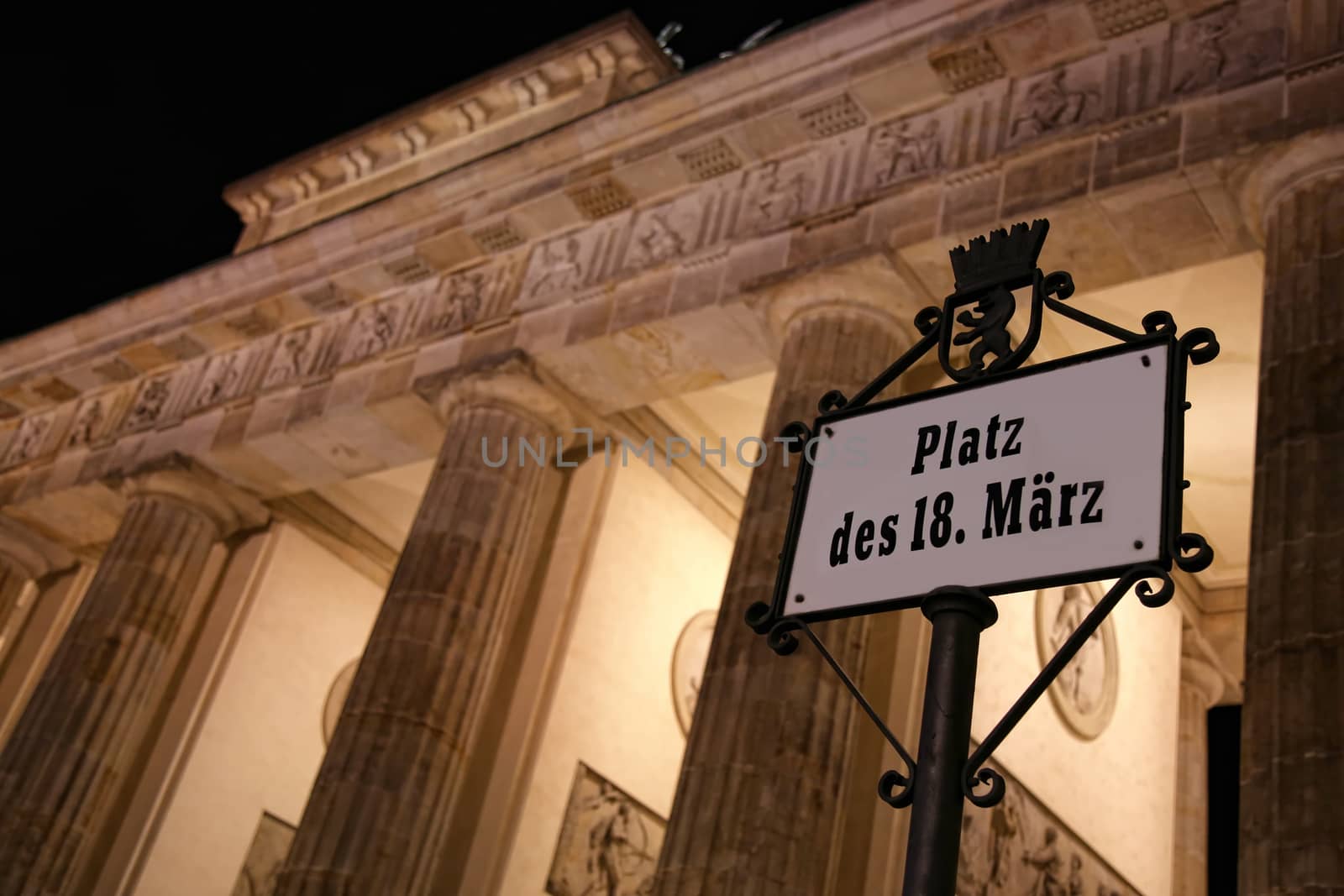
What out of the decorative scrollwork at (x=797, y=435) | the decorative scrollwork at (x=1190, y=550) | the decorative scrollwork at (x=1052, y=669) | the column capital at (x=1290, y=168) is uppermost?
the column capital at (x=1290, y=168)

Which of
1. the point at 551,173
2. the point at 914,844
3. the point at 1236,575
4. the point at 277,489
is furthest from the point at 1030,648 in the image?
the point at 914,844

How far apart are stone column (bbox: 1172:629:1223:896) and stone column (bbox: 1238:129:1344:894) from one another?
8877mm

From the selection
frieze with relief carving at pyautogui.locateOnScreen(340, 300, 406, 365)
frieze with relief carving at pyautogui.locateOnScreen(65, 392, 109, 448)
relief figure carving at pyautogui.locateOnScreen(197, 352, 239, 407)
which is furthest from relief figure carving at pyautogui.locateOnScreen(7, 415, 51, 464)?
frieze with relief carving at pyautogui.locateOnScreen(340, 300, 406, 365)

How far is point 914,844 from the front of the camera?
2053 mm

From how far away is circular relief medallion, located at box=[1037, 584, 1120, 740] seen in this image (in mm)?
13242

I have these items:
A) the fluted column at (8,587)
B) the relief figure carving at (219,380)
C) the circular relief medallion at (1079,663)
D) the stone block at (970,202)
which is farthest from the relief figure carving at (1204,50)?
the fluted column at (8,587)

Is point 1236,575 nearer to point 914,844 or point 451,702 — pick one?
point 451,702

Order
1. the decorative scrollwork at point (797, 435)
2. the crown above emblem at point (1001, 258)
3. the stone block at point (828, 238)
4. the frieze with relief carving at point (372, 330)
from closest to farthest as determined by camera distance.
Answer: the crown above emblem at point (1001, 258) → the decorative scrollwork at point (797, 435) → the stone block at point (828, 238) → the frieze with relief carving at point (372, 330)

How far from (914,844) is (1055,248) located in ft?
29.8

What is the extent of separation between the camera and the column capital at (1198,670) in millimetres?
16719

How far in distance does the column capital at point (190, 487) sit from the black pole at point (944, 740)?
14192 mm

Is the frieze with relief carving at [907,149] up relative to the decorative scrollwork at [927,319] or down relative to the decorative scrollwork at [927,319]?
up

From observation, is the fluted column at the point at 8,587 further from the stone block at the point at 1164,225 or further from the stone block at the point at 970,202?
the stone block at the point at 1164,225

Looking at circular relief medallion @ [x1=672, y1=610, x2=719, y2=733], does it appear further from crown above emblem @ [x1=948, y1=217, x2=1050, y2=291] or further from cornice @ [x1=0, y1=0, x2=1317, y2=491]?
crown above emblem @ [x1=948, y1=217, x2=1050, y2=291]
